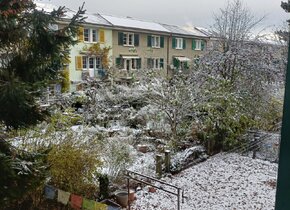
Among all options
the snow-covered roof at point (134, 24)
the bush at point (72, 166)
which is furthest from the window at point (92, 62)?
the bush at point (72, 166)

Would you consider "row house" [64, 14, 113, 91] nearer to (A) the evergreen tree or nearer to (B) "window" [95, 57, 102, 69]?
(B) "window" [95, 57, 102, 69]

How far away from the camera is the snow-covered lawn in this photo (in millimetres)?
5383

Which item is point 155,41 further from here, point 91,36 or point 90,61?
point 90,61

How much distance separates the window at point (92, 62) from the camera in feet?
52.4

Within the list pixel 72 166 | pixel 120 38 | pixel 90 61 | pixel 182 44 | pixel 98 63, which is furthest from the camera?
pixel 182 44

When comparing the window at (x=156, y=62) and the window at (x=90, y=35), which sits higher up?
the window at (x=90, y=35)

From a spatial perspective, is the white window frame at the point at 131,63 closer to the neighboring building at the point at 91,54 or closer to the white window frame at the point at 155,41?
the neighboring building at the point at 91,54

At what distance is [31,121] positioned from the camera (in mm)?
3447

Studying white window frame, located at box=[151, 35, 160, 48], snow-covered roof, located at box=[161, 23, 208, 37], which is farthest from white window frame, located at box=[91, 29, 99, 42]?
snow-covered roof, located at box=[161, 23, 208, 37]

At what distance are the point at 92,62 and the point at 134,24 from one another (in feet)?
14.2

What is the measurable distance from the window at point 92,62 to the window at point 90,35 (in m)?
1.00

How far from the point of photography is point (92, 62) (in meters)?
16.2

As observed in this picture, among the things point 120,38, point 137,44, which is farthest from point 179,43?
point 120,38

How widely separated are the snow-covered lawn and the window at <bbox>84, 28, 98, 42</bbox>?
417 inches
